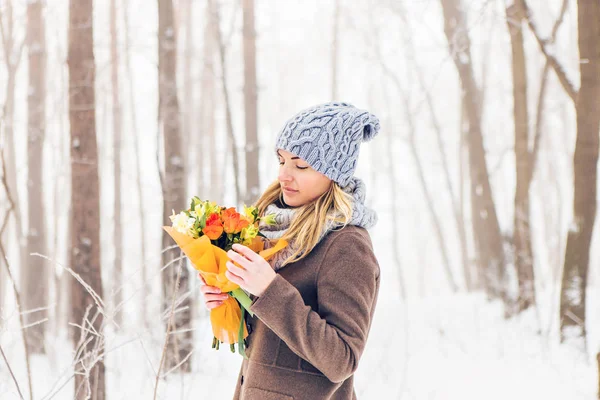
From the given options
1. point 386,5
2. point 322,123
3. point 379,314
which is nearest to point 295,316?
point 322,123

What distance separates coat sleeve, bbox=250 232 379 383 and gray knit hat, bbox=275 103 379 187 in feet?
0.73

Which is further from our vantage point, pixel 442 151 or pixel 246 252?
pixel 442 151

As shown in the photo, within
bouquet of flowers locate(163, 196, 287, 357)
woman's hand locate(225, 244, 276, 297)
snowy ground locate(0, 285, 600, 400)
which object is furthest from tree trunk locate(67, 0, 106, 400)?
woman's hand locate(225, 244, 276, 297)

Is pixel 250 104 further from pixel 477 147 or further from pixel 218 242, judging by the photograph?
pixel 218 242

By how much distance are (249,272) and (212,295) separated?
237 mm

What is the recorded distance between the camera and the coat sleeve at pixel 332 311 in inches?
60.7

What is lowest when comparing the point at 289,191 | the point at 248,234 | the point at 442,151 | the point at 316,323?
the point at 316,323

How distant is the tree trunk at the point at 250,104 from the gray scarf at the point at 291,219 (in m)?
5.35

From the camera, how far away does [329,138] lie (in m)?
1.76

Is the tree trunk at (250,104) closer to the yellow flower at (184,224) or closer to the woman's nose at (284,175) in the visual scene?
the woman's nose at (284,175)

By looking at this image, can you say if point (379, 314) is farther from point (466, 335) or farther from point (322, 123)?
point (322, 123)

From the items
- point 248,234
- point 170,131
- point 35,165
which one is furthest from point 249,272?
point 35,165

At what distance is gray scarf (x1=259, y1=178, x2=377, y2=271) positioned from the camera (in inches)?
68.9

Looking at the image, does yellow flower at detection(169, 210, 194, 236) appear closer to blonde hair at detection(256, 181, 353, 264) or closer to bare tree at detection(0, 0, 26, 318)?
blonde hair at detection(256, 181, 353, 264)
